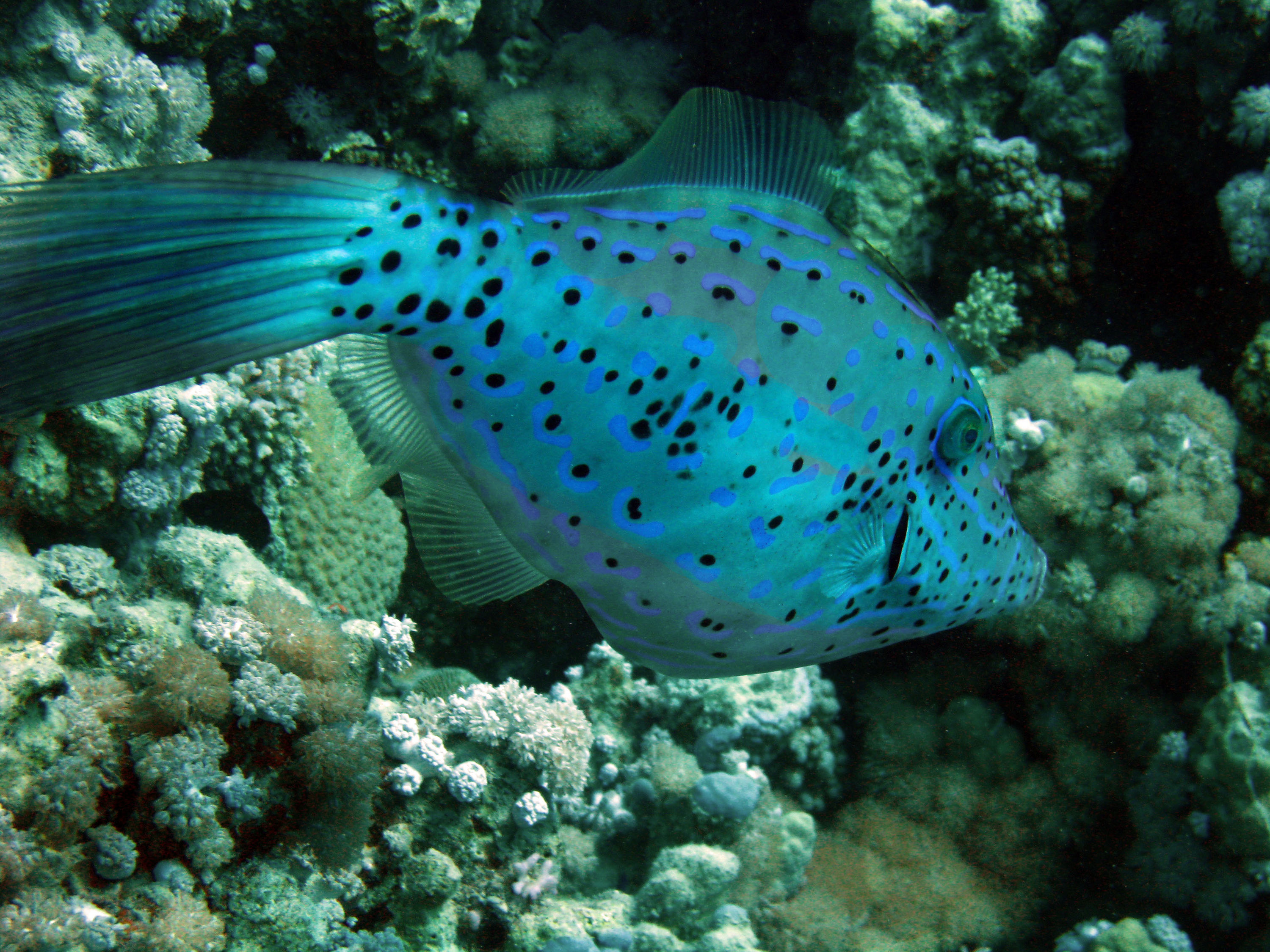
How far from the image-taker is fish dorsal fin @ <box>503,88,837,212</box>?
5.38 ft

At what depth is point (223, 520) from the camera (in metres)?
4.77

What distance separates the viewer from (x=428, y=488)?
1.61 metres

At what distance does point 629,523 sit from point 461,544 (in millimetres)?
399

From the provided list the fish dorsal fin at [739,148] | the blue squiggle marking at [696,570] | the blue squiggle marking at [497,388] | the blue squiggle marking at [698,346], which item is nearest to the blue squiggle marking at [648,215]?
the fish dorsal fin at [739,148]

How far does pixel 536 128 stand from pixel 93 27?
3.18 metres

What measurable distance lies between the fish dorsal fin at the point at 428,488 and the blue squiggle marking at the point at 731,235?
0.70m

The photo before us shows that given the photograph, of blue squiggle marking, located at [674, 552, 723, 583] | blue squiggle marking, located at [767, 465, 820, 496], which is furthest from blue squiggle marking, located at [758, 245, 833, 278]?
blue squiggle marking, located at [674, 552, 723, 583]

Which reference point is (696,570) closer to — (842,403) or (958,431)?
(842,403)

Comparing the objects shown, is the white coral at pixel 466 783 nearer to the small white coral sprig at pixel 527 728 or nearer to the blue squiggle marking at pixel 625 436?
the small white coral sprig at pixel 527 728

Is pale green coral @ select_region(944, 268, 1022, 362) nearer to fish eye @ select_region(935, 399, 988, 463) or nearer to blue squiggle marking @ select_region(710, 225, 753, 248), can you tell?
fish eye @ select_region(935, 399, 988, 463)

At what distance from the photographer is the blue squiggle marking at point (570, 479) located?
57.8 inches

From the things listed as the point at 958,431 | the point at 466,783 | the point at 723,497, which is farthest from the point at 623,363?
the point at 466,783

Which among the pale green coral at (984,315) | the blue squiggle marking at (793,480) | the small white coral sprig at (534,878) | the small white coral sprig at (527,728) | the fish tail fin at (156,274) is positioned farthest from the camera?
the pale green coral at (984,315)

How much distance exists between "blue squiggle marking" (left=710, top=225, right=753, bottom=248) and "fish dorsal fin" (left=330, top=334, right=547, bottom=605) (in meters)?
0.70
